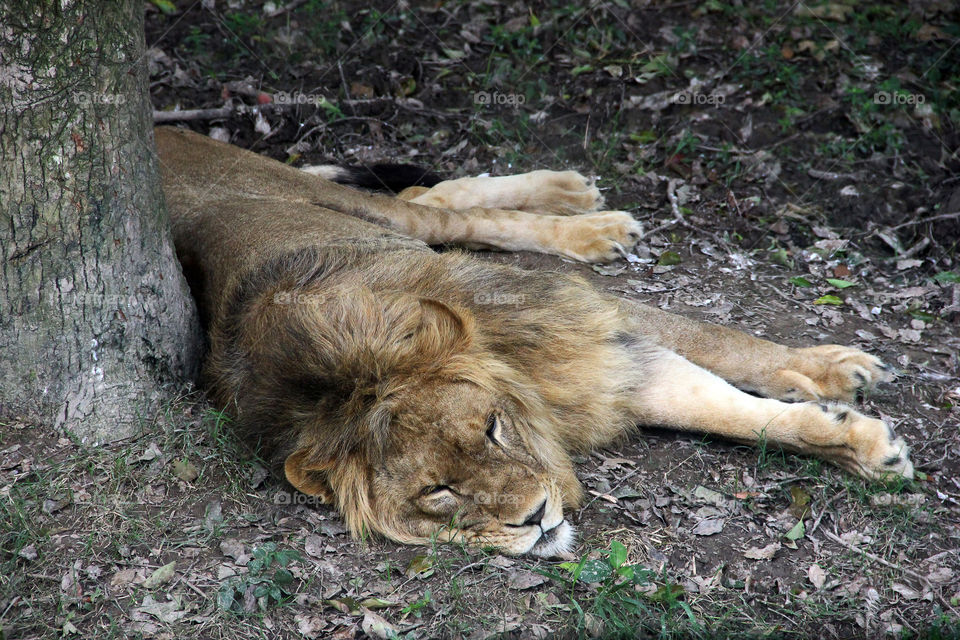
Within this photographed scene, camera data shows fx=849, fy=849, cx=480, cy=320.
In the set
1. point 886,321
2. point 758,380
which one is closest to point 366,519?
point 758,380

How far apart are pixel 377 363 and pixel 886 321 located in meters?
2.95

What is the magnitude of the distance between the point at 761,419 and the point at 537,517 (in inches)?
46.8

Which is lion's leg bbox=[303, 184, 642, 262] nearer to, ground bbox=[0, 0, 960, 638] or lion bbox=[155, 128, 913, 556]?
ground bbox=[0, 0, 960, 638]

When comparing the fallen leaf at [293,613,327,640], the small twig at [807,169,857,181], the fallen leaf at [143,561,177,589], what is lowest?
the fallen leaf at [293,613,327,640]

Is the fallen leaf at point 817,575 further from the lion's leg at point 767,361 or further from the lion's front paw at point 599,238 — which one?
the lion's front paw at point 599,238

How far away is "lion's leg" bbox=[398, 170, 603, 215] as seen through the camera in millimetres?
5469

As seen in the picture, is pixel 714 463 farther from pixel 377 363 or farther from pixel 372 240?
pixel 372 240

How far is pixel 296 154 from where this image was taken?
622 cm

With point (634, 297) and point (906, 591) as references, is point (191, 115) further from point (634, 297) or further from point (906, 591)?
point (906, 591)

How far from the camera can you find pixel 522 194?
5.56m

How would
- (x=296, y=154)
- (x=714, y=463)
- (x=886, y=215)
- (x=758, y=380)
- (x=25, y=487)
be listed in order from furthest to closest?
(x=296, y=154) < (x=886, y=215) < (x=758, y=380) < (x=714, y=463) < (x=25, y=487)

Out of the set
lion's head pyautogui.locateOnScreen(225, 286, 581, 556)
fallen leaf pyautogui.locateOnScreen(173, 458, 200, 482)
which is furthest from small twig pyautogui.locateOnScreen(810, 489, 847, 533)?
fallen leaf pyautogui.locateOnScreen(173, 458, 200, 482)

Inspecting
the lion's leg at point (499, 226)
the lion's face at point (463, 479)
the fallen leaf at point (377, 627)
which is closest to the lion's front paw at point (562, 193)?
the lion's leg at point (499, 226)

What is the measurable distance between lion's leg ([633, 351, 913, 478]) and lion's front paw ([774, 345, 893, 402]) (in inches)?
9.5
